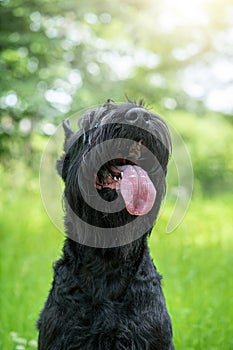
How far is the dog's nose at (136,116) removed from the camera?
2.90 m

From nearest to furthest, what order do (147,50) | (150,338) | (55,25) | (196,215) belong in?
(150,338) → (55,25) → (196,215) → (147,50)

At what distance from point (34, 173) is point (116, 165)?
798cm

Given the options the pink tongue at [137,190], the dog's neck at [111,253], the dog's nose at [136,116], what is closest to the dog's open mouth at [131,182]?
the pink tongue at [137,190]

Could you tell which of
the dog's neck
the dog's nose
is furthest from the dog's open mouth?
the dog's neck

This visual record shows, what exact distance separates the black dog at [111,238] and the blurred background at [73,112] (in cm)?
139

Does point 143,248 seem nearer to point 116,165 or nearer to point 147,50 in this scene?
point 116,165

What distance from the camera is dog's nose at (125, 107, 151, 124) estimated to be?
2.90 meters

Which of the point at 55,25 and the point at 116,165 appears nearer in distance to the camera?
the point at 116,165

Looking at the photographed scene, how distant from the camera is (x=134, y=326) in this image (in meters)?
3.25

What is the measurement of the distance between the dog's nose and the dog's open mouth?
0.14 m

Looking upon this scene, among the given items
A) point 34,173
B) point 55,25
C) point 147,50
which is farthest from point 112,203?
point 147,50

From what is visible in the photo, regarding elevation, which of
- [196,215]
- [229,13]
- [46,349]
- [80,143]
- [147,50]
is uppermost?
[147,50]

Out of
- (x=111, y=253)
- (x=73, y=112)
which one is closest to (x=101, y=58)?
(x=73, y=112)

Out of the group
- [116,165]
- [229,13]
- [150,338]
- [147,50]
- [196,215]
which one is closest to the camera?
[116,165]
